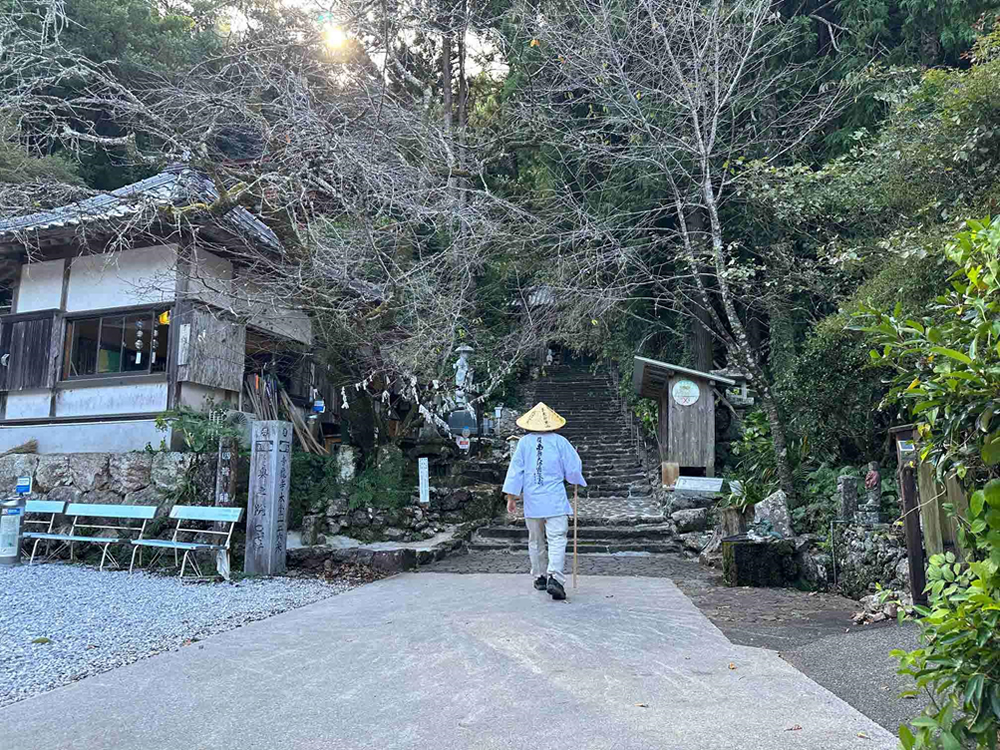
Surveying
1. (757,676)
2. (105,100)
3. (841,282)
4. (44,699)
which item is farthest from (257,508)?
(841,282)

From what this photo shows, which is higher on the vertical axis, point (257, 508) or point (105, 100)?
point (105, 100)

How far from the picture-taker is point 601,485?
1625cm

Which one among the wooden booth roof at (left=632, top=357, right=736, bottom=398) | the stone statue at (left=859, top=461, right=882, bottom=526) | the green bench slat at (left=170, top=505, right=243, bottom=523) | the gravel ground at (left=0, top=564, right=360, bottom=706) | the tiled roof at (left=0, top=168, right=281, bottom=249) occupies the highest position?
the tiled roof at (left=0, top=168, right=281, bottom=249)

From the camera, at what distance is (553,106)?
13.4 metres

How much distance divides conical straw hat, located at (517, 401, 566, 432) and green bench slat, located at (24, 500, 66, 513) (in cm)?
736

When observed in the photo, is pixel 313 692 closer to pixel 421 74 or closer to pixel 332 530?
pixel 332 530

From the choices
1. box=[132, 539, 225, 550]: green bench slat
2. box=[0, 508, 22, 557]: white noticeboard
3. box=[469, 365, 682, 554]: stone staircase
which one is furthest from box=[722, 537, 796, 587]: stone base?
box=[0, 508, 22, 557]: white noticeboard

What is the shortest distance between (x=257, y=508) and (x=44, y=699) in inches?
189

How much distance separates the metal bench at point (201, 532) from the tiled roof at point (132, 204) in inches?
169

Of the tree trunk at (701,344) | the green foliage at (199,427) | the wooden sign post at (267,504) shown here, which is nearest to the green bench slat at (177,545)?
the wooden sign post at (267,504)

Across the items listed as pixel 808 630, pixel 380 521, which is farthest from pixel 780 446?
pixel 380 521

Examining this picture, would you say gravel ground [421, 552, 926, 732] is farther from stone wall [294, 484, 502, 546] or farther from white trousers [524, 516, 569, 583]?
stone wall [294, 484, 502, 546]

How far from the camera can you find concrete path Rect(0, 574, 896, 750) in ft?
11.1

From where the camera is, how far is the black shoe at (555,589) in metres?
6.92
